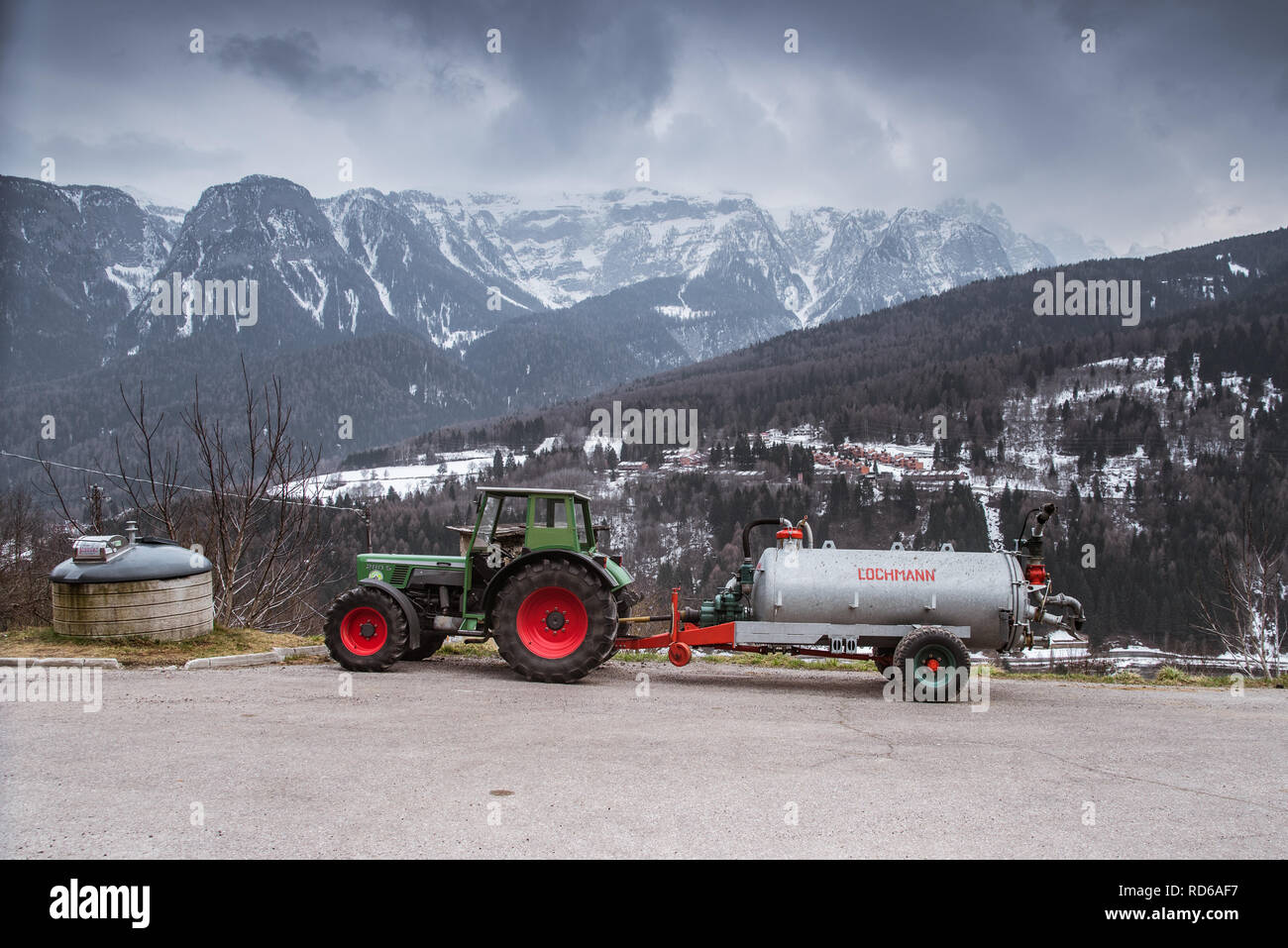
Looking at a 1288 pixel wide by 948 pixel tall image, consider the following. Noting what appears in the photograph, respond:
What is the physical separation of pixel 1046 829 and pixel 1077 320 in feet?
693

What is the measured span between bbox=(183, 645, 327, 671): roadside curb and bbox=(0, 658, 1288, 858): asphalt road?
3.62 feet

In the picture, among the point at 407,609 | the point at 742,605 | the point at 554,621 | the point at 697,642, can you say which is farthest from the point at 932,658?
the point at 407,609

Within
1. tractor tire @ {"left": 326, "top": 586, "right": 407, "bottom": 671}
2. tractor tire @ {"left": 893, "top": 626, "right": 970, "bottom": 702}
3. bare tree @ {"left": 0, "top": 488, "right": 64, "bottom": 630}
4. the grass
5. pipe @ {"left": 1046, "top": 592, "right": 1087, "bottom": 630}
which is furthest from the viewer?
bare tree @ {"left": 0, "top": 488, "right": 64, "bottom": 630}

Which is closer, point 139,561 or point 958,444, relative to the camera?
point 139,561

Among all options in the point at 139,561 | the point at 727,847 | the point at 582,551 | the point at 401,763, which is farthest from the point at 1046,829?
the point at 139,561

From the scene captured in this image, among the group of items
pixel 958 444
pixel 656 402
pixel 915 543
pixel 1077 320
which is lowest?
pixel 915 543

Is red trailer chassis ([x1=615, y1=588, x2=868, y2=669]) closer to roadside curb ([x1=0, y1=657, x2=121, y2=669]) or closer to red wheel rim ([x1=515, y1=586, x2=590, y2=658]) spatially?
red wheel rim ([x1=515, y1=586, x2=590, y2=658])

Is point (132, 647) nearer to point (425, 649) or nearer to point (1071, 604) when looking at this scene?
point (425, 649)

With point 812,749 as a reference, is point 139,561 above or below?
above

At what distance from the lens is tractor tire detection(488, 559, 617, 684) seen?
11.4 metres

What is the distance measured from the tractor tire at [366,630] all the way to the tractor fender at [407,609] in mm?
50

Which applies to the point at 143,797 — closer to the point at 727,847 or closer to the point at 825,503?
the point at 727,847

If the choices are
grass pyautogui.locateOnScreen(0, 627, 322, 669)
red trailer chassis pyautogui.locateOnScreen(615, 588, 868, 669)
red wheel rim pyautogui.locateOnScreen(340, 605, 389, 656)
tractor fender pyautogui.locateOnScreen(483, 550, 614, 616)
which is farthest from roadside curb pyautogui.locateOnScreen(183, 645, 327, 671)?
red trailer chassis pyautogui.locateOnScreen(615, 588, 868, 669)

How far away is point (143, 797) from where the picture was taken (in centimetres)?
612
